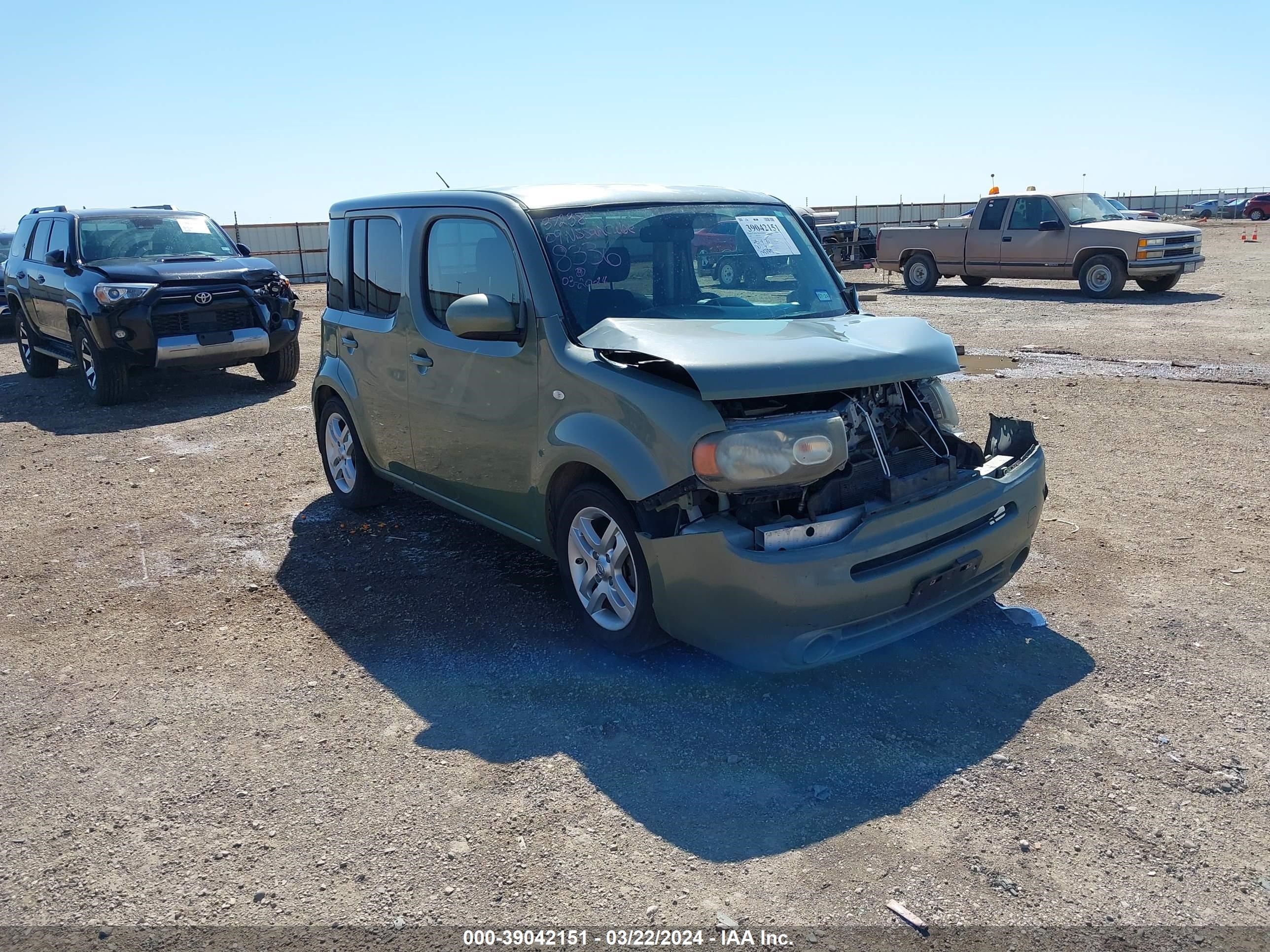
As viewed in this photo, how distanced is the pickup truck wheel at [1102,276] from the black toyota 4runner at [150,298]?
44.9ft

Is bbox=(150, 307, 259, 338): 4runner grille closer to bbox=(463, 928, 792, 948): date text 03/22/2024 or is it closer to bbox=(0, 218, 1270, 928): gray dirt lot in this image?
bbox=(0, 218, 1270, 928): gray dirt lot

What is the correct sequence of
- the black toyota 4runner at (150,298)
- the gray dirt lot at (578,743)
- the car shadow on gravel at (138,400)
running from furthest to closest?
the black toyota 4runner at (150,298) < the car shadow on gravel at (138,400) < the gray dirt lot at (578,743)

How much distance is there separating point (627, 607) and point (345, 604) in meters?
1.81

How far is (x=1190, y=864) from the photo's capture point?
9.61 ft

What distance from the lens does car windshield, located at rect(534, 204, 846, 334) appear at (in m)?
4.55

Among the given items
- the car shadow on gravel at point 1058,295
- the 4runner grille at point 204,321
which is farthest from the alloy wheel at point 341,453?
the car shadow on gravel at point 1058,295

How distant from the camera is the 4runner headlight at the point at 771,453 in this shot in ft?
11.9

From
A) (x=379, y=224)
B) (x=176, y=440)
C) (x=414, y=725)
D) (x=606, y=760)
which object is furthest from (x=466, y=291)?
(x=176, y=440)

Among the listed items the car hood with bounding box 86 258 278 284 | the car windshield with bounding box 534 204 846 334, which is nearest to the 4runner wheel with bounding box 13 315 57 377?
the car hood with bounding box 86 258 278 284

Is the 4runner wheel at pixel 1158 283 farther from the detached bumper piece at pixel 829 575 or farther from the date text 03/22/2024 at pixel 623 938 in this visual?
Result: the date text 03/22/2024 at pixel 623 938

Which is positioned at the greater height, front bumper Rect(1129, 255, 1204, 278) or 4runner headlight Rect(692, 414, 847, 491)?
front bumper Rect(1129, 255, 1204, 278)

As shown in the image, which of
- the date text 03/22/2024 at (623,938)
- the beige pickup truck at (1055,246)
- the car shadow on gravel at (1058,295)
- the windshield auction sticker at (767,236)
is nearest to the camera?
the date text 03/22/2024 at (623,938)

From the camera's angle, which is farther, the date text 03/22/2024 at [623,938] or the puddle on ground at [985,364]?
the puddle on ground at [985,364]

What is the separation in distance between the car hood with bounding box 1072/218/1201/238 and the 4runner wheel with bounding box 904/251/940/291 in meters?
3.15
